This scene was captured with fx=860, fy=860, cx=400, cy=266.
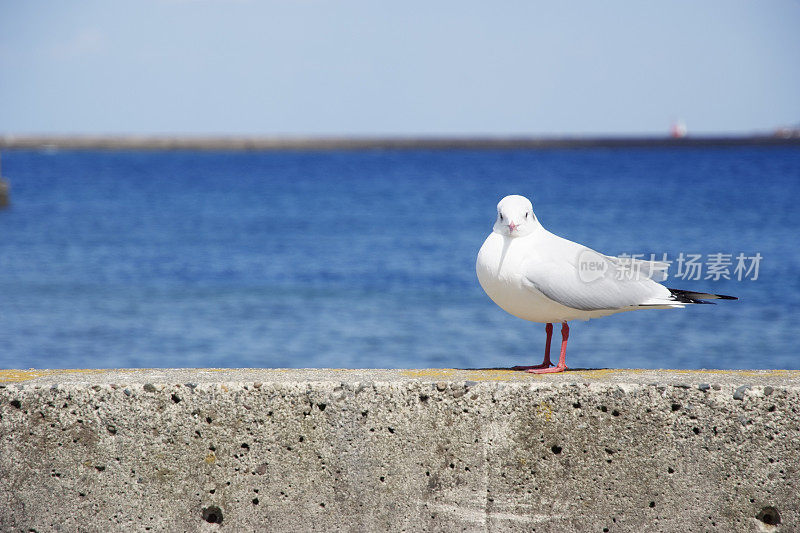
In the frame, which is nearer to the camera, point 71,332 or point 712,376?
point 712,376

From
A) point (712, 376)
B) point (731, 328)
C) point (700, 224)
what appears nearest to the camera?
point (712, 376)

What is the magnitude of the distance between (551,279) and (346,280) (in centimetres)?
1508

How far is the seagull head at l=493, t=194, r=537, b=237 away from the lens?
3.32m

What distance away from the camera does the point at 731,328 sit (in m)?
12.3

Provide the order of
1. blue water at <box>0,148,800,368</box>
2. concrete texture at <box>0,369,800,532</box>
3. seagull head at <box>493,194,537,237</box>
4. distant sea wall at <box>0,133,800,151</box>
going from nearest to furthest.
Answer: concrete texture at <box>0,369,800,532</box> → seagull head at <box>493,194,537,237</box> → blue water at <box>0,148,800,368</box> → distant sea wall at <box>0,133,800,151</box>

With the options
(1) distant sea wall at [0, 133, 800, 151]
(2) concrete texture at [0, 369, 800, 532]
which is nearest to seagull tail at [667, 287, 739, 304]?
(2) concrete texture at [0, 369, 800, 532]

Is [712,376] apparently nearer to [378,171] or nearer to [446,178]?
[446,178]

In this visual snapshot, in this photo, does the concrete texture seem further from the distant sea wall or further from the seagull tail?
the distant sea wall

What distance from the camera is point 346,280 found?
717 inches

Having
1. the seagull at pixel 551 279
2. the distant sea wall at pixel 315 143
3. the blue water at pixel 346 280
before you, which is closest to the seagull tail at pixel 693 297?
the seagull at pixel 551 279

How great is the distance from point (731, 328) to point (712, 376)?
10.0 meters

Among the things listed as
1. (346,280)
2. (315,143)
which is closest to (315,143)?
(315,143)

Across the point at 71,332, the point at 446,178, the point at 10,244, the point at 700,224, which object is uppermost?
the point at 446,178

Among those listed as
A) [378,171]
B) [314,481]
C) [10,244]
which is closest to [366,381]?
[314,481]
